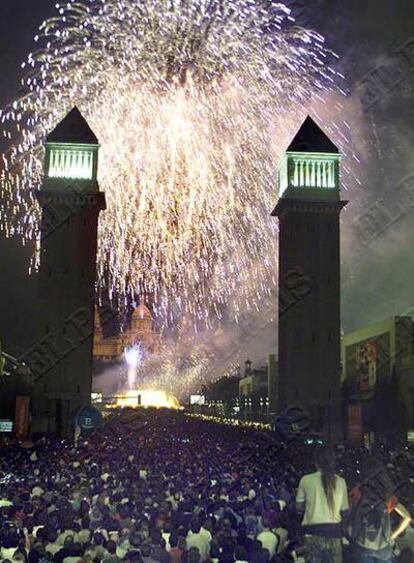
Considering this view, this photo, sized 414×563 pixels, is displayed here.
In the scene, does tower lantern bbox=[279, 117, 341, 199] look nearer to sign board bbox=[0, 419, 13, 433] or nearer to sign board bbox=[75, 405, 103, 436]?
sign board bbox=[75, 405, 103, 436]

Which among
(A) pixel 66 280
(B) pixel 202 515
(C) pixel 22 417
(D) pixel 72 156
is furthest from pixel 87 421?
(B) pixel 202 515

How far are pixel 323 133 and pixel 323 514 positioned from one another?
178 ft

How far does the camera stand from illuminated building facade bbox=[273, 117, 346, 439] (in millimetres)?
53500

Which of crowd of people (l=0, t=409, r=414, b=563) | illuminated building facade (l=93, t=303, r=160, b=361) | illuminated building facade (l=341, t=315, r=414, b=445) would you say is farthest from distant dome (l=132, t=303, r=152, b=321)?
crowd of people (l=0, t=409, r=414, b=563)

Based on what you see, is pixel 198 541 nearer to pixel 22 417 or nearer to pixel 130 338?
pixel 22 417

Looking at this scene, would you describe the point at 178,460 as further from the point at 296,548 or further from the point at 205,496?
the point at 296,548

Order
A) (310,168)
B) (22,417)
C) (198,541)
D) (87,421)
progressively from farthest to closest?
1. (310,168)
2. (22,417)
3. (87,421)
4. (198,541)

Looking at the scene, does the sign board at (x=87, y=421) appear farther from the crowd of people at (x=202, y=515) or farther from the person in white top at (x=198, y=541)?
the person in white top at (x=198, y=541)

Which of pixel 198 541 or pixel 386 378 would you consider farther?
pixel 386 378

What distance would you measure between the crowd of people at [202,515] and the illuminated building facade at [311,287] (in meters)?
31.9

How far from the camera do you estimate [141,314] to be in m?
141

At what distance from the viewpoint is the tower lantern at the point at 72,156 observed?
55938mm

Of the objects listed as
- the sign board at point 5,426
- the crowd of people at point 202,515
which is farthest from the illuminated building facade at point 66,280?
the crowd of people at point 202,515

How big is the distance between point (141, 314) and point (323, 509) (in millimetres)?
133231
